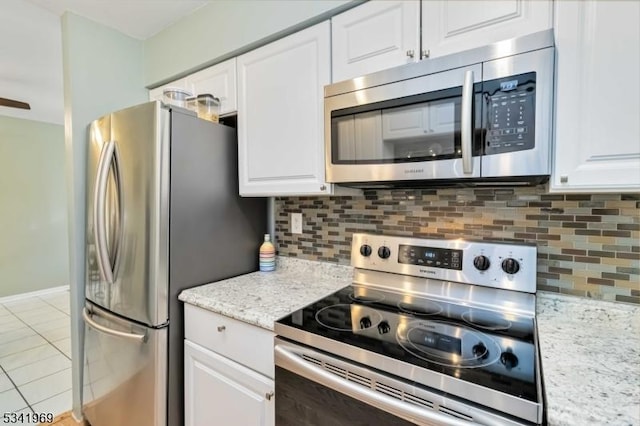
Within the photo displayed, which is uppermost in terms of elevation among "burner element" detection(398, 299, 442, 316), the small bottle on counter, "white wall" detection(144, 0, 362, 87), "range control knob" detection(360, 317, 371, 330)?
"white wall" detection(144, 0, 362, 87)

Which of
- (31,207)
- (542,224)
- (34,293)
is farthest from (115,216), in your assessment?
(34,293)

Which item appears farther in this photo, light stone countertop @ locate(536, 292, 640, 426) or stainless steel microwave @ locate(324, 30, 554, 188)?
stainless steel microwave @ locate(324, 30, 554, 188)

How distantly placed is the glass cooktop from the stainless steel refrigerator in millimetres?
639

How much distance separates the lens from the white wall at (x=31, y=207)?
3986 mm

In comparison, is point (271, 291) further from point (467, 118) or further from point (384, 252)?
point (467, 118)

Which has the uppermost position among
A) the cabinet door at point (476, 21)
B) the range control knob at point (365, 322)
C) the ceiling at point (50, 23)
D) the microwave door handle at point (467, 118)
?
the ceiling at point (50, 23)

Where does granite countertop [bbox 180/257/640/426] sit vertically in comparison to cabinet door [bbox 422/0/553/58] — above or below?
below

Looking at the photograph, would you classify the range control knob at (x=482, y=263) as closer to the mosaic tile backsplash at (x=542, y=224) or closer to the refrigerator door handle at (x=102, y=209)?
the mosaic tile backsplash at (x=542, y=224)

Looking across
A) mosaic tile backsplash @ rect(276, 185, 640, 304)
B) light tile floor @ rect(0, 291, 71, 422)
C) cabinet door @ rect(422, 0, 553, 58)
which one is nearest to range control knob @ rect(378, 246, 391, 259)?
mosaic tile backsplash @ rect(276, 185, 640, 304)

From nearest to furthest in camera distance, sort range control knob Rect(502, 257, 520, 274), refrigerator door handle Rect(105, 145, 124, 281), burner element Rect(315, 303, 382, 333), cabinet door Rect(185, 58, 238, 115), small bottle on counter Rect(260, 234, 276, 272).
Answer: burner element Rect(315, 303, 382, 333) → range control knob Rect(502, 257, 520, 274) → refrigerator door handle Rect(105, 145, 124, 281) → cabinet door Rect(185, 58, 238, 115) → small bottle on counter Rect(260, 234, 276, 272)

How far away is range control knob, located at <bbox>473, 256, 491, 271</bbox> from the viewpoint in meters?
1.18

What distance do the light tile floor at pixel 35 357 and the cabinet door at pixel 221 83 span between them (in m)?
2.13

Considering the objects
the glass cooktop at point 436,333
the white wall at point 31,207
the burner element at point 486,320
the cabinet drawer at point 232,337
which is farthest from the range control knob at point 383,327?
the white wall at point 31,207

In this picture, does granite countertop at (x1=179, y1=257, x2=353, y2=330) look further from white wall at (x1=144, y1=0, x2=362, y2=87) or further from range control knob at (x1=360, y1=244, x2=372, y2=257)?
white wall at (x1=144, y1=0, x2=362, y2=87)
